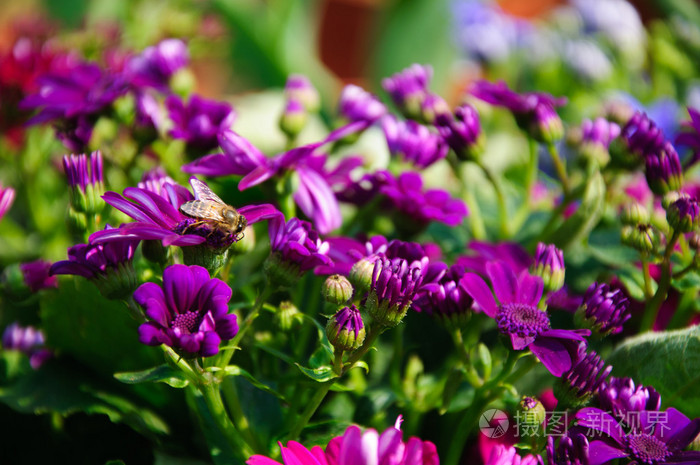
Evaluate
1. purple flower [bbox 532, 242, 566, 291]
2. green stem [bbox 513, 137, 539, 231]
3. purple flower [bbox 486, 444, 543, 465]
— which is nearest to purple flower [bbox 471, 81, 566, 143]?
green stem [bbox 513, 137, 539, 231]

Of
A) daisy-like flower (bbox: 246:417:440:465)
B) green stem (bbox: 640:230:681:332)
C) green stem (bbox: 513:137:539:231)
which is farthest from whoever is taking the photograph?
green stem (bbox: 513:137:539:231)

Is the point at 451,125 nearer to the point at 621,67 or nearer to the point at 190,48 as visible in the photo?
the point at 190,48

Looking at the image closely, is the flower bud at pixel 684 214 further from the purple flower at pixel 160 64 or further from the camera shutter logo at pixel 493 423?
the purple flower at pixel 160 64

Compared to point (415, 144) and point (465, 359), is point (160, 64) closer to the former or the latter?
point (415, 144)

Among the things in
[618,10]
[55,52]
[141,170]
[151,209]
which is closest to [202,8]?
[55,52]

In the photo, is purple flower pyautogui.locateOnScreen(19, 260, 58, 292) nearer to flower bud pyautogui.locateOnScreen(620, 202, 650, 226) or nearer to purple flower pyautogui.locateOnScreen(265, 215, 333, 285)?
purple flower pyautogui.locateOnScreen(265, 215, 333, 285)

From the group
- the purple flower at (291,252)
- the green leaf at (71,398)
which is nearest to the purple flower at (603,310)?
the purple flower at (291,252)

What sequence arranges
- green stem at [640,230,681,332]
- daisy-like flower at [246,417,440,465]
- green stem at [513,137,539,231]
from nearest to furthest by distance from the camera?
daisy-like flower at [246,417,440,465]
green stem at [640,230,681,332]
green stem at [513,137,539,231]
